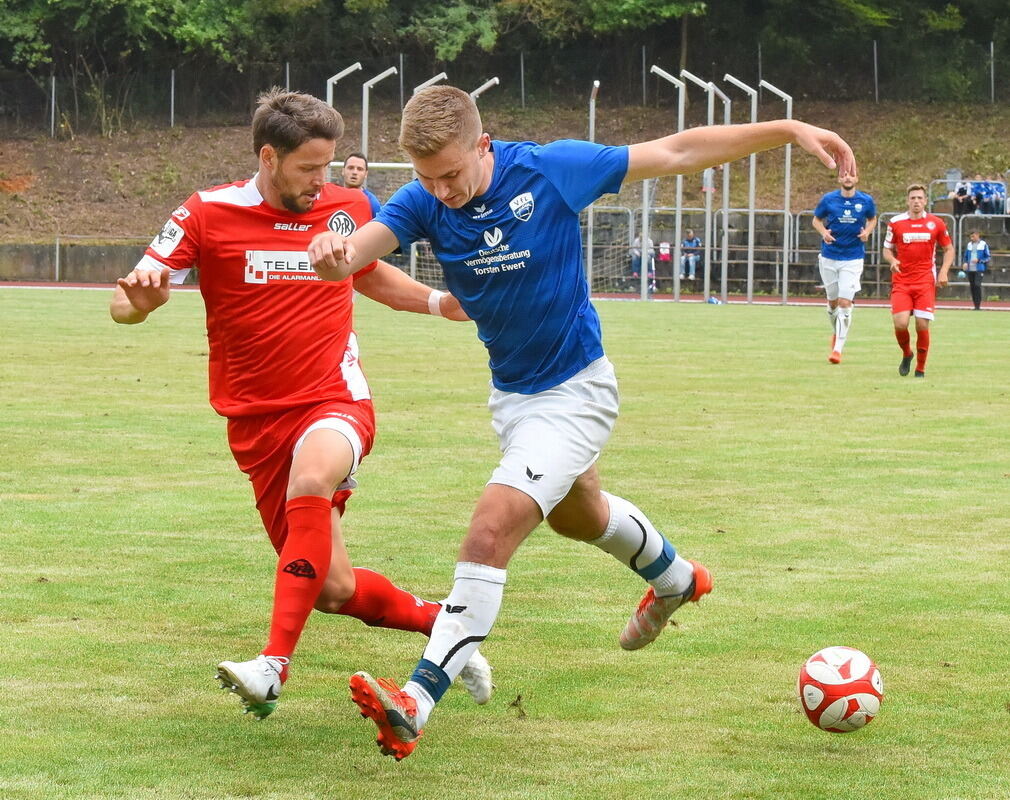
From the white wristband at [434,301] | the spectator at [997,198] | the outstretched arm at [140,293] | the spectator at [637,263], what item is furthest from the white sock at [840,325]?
the spectator at [997,198]

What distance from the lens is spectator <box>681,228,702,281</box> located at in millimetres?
43344

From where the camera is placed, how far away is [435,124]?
4.71 meters

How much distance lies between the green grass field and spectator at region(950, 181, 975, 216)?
3000 cm

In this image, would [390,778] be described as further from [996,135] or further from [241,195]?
[996,135]

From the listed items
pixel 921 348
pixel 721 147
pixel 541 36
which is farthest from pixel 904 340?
pixel 541 36

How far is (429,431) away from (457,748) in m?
7.75

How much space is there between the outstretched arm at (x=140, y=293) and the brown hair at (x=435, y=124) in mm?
990

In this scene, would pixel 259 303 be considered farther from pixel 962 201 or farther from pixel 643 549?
pixel 962 201

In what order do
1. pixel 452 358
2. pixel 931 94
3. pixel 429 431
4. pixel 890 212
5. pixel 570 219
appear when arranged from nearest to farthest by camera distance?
pixel 570 219
pixel 429 431
pixel 452 358
pixel 890 212
pixel 931 94

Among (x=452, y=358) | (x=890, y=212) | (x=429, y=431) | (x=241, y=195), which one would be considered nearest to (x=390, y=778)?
(x=241, y=195)

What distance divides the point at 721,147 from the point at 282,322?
5.29 ft

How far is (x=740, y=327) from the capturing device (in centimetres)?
2741

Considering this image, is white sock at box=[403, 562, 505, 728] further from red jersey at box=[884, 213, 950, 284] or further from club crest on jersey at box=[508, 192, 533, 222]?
red jersey at box=[884, 213, 950, 284]

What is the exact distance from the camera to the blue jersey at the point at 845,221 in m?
21.4
